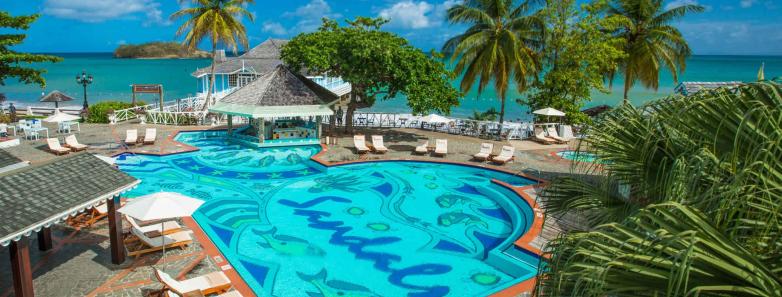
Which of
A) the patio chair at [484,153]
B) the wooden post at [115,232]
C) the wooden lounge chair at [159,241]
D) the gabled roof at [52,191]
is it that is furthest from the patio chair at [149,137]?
the patio chair at [484,153]

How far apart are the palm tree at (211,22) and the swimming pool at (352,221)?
474 inches

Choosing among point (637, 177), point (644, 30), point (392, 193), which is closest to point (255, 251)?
point (392, 193)

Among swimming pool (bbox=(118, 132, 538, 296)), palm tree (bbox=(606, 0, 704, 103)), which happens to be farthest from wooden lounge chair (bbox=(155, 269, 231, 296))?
palm tree (bbox=(606, 0, 704, 103))

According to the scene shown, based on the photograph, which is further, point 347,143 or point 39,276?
point 347,143

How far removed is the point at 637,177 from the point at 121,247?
9231 millimetres

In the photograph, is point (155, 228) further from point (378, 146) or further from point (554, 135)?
point (554, 135)

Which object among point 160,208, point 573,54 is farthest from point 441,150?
point 160,208

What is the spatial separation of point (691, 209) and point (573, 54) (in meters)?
24.9

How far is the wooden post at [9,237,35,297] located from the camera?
24.2ft

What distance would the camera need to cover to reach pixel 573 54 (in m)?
25.9

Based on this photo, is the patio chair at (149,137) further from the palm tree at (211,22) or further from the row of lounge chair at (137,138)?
the palm tree at (211,22)

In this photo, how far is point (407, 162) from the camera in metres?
20.2

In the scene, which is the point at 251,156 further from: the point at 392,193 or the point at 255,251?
the point at 255,251

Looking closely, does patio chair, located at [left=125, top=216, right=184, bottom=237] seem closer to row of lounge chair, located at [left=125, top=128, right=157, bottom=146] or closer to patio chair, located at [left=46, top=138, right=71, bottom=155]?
patio chair, located at [left=46, top=138, right=71, bottom=155]
